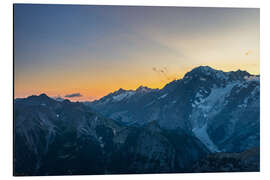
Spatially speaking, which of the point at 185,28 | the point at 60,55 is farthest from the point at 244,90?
the point at 60,55

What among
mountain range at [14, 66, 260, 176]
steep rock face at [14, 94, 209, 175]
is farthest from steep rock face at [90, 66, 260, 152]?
steep rock face at [14, 94, 209, 175]

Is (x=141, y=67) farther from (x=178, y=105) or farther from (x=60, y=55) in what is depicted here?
(x=178, y=105)

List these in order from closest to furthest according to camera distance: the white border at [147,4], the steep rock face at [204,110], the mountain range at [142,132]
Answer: the white border at [147,4] → the mountain range at [142,132] → the steep rock face at [204,110]

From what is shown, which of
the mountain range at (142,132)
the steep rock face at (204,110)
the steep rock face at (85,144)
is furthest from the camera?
the steep rock face at (204,110)

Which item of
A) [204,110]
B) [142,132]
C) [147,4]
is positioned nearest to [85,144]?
[142,132]

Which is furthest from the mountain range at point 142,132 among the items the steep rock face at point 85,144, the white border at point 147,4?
the white border at point 147,4

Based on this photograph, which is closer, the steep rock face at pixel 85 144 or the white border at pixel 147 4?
the white border at pixel 147 4

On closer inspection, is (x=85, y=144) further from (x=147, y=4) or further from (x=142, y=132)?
(x=147, y=4)

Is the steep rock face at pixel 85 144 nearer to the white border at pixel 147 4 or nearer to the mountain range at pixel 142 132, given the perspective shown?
the mountain range at pixel 142 132
